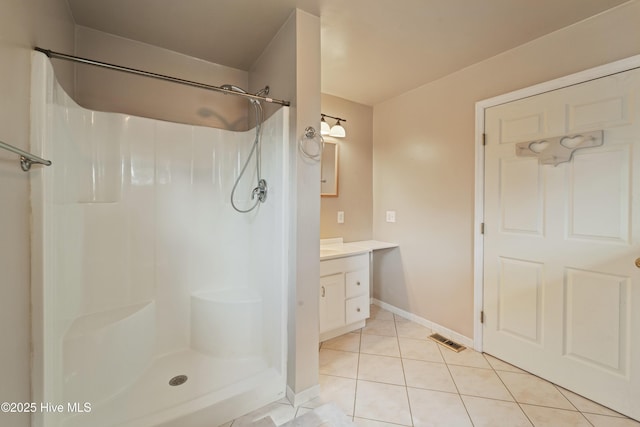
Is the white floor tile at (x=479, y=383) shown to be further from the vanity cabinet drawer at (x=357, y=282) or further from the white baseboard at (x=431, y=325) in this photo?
the vanity cabinet drawer at (x=357, y=282)

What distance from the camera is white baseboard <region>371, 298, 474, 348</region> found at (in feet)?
7.38

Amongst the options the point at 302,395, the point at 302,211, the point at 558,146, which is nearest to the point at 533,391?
the point at 302,395

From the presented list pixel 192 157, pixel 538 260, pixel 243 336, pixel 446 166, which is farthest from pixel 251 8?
pixel 538 260

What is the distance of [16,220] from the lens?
0.94m

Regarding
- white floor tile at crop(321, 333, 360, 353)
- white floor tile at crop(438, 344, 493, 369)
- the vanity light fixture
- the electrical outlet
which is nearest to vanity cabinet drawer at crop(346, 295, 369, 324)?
white floor tile at crop(321, 333, 360, 353)

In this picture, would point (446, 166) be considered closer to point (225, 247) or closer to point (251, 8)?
point (251, 8)

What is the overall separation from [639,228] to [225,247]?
275 cm

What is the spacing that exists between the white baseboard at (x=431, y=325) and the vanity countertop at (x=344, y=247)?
737mm

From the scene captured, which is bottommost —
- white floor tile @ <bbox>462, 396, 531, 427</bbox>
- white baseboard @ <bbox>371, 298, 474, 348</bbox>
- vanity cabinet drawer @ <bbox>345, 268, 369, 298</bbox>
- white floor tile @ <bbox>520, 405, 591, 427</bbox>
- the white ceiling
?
white floor tile @ <bbox>520, 405, 591, 427</bbox>

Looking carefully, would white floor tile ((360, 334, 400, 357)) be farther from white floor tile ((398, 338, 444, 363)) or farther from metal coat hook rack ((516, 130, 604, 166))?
metal coat hook rack ((516, 130, 604, 166))

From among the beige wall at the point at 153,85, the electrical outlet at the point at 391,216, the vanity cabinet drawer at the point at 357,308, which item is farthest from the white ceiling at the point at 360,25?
the vanity cabinet drawer at the point at 357,308

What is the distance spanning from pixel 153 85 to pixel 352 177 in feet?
6.71

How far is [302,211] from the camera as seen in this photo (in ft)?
5.22

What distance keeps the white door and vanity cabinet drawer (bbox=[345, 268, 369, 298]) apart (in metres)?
1.00
